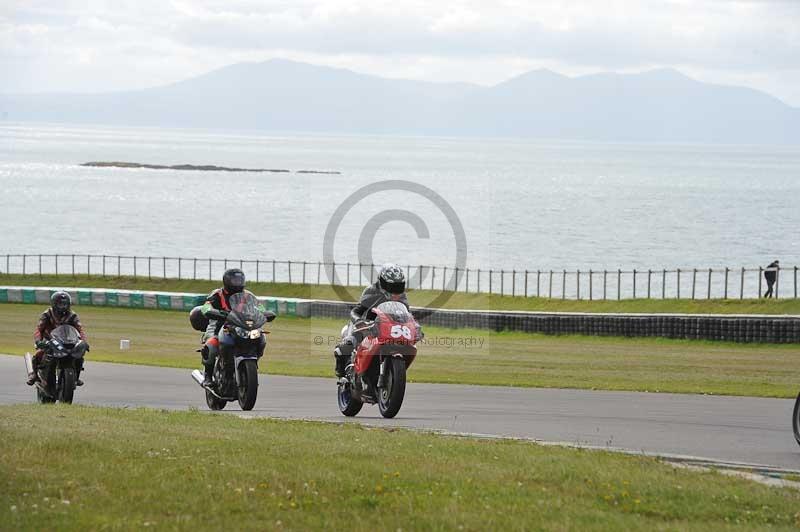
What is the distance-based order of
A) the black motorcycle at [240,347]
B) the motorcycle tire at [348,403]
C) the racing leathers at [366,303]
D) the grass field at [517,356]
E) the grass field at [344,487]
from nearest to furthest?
the grass field at [344,487]
the racing leathers at [366,303]
the motorcycle tire at [348,403]
the black motorcycle at [240,347]
the grass field at [517,356]

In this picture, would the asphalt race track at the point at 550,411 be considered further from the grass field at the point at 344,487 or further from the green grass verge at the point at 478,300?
the green grass verge at the point at 478,300

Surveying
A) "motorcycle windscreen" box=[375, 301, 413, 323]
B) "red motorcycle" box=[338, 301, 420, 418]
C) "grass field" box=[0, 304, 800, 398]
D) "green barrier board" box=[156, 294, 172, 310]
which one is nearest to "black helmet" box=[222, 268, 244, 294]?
"red motorcycle" box=[338, 301, 420, 418]

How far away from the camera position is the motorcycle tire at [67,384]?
67.4ft

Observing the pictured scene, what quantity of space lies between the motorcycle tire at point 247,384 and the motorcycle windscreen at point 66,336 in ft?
9.35

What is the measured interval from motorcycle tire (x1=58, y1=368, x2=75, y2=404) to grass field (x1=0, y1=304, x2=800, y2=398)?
329 inches

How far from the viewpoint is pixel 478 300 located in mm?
63625

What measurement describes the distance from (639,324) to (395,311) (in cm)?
2681

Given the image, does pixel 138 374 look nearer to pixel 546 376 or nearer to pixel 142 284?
pixel 546 376

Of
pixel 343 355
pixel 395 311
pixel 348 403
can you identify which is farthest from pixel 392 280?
pixel 348 403

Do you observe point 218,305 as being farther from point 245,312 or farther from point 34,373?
point 34,373

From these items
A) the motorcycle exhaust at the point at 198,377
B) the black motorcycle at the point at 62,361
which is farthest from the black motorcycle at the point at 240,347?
the black motorcycle at the point at 62,361

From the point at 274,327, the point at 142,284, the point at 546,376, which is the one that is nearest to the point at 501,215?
the point at 142,284

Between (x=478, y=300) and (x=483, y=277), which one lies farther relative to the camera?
(x=483, y=277)

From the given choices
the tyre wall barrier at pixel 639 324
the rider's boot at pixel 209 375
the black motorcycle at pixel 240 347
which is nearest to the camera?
the black motorcycle at pixel 240 347
